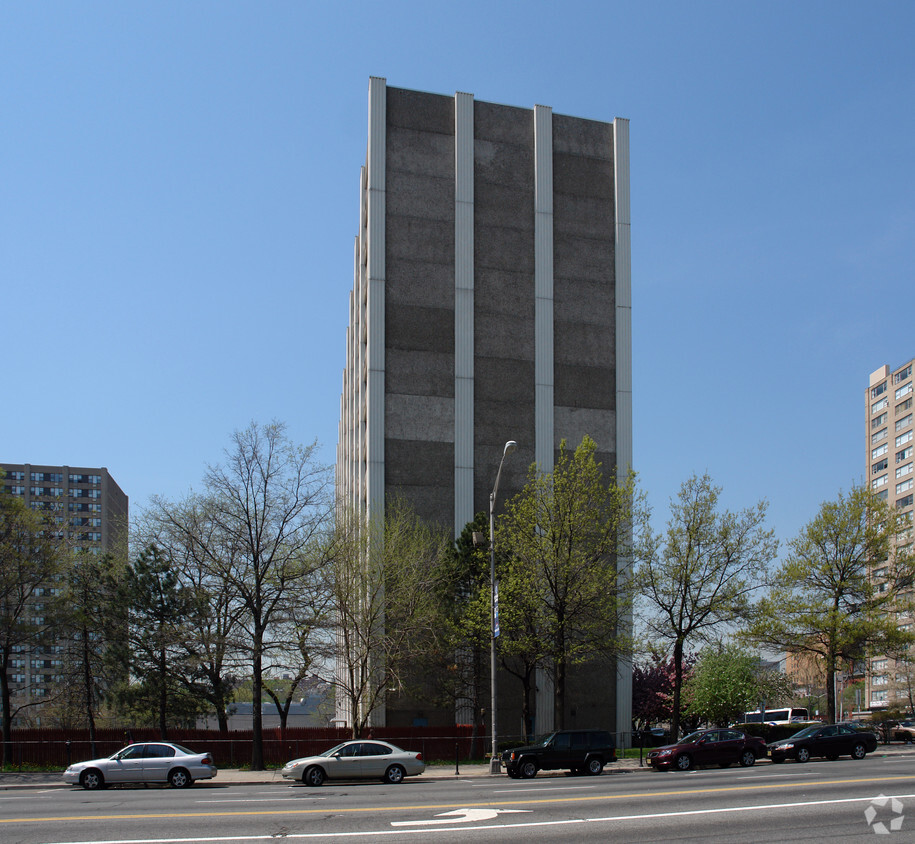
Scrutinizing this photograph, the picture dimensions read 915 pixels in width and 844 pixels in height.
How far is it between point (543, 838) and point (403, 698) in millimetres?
35668

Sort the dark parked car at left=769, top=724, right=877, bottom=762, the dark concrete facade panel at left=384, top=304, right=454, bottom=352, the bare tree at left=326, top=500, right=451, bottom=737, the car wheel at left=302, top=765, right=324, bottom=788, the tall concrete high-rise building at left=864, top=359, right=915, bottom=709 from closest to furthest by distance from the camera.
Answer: the car wheel at left=302, top=765, right=324, bottom=788, the dark parked car at left=769, top=724, right=877, bottom=762, the bare tree at left=326, top=500, right=451, bottom=737, the dark concrete facade panel at left=384, top=304, right=454, bottom=352, the tall concrete high-rise building at left=864, top=359, right=915, bottom=709

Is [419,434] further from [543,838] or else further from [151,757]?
[543,838]

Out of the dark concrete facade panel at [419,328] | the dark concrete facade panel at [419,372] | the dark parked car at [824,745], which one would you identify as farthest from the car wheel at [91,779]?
the dark concrete facade panel at [419,328]

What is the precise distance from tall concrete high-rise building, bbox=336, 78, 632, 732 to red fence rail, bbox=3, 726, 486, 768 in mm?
7917

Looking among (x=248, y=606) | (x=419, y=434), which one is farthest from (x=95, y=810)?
(x=419, y=434)

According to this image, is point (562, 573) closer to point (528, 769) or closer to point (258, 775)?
point (528, 769)

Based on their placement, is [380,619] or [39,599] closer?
[380,619]

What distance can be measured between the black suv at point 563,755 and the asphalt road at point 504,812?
513 cm

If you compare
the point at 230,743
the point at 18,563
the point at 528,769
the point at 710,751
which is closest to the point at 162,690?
the point at 230,743

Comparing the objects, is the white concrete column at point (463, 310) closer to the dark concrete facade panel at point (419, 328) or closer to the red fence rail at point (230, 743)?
the dark concrete facade panel at point (419, 328)

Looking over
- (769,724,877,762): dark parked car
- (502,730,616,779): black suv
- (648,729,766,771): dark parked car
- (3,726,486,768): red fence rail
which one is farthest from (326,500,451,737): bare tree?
(769,724,877,762): dark parked car

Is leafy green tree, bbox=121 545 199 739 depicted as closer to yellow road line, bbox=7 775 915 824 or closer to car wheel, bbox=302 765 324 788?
car wheel, bbox=302 765 324 788

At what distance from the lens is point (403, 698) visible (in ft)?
162

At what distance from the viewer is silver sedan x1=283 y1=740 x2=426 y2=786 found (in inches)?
1100
